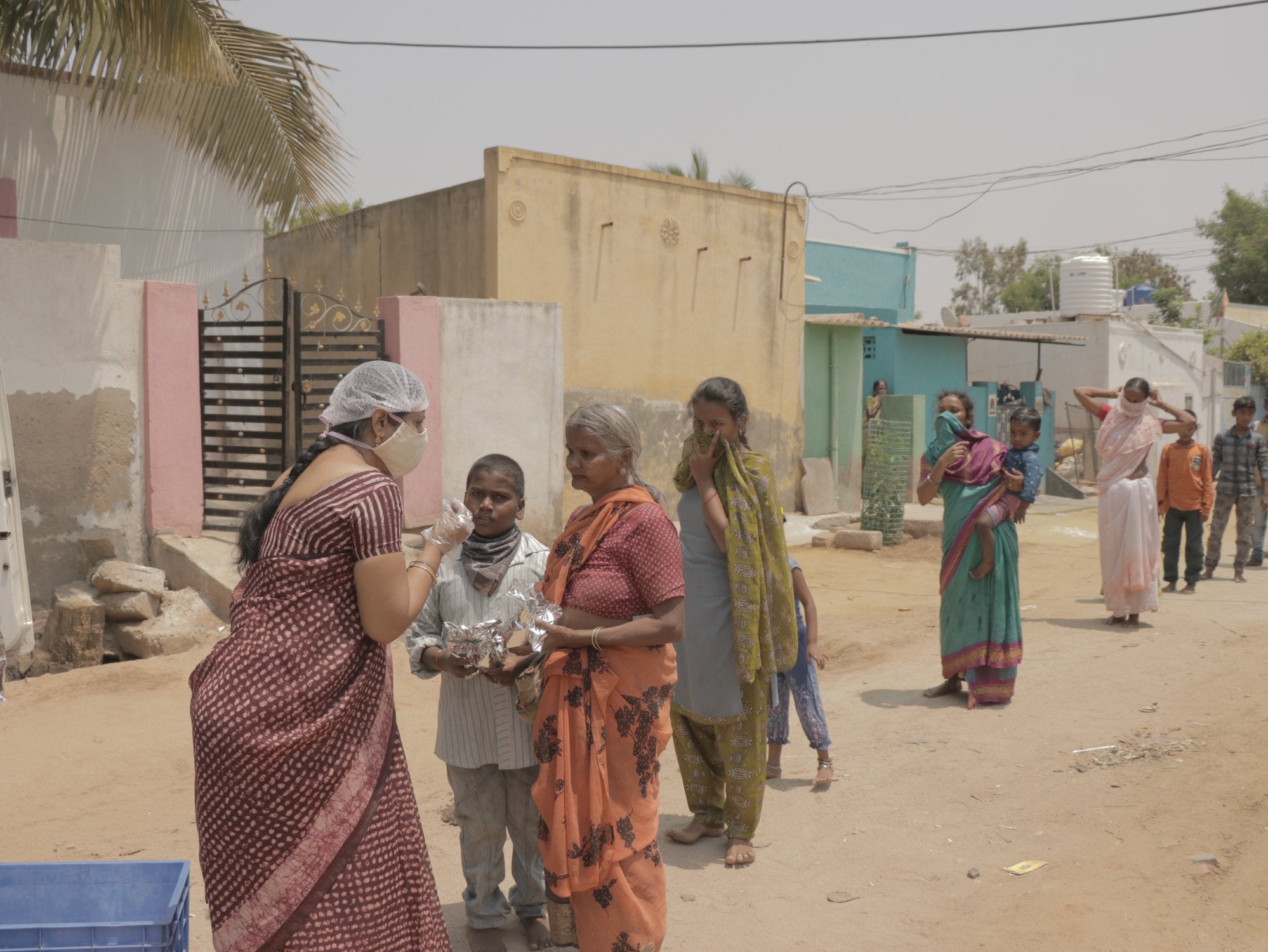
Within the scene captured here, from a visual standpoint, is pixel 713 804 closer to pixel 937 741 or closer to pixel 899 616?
pixel 937 741

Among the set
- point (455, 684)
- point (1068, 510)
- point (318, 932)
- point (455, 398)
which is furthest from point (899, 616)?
point (1068, 510)

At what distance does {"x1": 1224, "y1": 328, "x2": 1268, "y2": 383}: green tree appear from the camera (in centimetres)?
3131

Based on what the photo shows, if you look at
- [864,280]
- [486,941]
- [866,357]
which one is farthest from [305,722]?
[864,280]

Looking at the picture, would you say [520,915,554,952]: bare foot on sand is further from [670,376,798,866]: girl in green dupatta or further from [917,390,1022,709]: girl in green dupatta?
[917,390,1022,709]: girl in green dupatta

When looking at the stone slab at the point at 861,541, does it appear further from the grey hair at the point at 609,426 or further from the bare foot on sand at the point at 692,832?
the grey hair at the point at 609,426

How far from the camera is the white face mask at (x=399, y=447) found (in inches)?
106

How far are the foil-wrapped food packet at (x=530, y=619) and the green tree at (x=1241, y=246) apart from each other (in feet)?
143

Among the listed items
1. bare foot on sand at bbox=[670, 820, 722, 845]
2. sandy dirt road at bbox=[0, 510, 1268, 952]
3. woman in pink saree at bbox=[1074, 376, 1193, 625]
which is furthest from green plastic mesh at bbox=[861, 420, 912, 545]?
bare foot on sand at bbox=[670, 820, 722, 845]

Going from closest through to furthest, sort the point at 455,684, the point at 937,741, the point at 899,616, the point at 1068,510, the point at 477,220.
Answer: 1. the point at 455,684
2. the point at 937,741
3. the point at 899,616
4. the point at 477,220
5. the point at 1068,510

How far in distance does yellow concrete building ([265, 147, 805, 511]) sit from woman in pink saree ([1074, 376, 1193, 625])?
5.14m

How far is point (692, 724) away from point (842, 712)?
2461 mm

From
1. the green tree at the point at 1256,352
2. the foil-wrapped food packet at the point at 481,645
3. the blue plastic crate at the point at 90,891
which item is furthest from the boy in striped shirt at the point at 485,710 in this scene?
the green tree at the point at 1256,352

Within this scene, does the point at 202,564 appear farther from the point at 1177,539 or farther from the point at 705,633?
the point at 1177,539

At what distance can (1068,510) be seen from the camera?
63.0 ft
